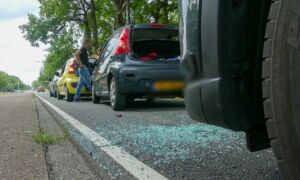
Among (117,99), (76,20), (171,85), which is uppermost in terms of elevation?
(76,20)

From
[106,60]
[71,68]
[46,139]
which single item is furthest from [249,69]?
[71,68]

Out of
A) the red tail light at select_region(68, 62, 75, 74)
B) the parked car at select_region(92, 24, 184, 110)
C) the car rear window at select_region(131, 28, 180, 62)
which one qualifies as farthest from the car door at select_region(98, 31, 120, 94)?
the red tail light at select_region(68, 62, 75, 74)

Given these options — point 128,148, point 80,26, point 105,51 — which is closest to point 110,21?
point 80,26

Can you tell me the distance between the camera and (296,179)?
1.74 meters

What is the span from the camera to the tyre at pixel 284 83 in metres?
1.65

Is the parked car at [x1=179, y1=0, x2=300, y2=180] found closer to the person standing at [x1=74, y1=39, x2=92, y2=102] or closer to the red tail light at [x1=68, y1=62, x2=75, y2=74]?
the person standing at [x1=74, y1=39, x2=92, y2=102]

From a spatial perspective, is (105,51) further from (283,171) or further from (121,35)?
(283,171)

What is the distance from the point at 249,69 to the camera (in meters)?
2.01

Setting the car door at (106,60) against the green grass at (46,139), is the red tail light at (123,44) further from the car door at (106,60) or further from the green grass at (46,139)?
the green grass at (46,139)

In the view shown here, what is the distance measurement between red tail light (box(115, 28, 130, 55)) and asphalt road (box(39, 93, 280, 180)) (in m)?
2.15

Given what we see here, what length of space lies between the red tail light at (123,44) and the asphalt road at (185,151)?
7.05 feet

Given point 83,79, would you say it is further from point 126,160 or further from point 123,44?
point 126,160

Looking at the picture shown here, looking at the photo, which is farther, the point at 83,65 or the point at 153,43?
the point at 83,65

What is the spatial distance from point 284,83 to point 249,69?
1.10 feet
